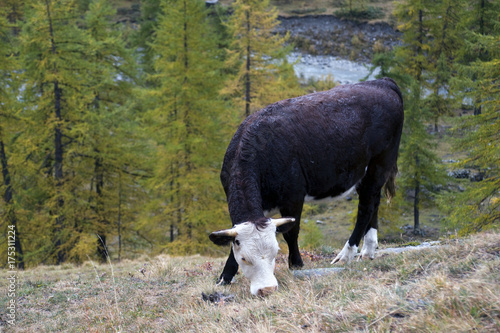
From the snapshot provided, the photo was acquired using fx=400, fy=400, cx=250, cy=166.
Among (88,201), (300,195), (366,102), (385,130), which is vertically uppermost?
(366,102)

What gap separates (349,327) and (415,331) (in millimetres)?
496

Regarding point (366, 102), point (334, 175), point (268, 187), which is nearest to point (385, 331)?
point (268, 187)

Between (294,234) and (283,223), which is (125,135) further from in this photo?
(283,223)

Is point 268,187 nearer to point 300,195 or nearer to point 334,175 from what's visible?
point 300,195

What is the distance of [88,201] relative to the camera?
19438 mm

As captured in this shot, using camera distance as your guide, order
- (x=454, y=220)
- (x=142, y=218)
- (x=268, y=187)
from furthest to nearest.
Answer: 1. (x=142, y=218)
2. (x=454, y=220)
3. (x=268, y=187)

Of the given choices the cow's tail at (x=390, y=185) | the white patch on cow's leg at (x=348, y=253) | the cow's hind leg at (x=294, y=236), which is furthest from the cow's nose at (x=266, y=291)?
the cow's tail at (x=390, y=185)

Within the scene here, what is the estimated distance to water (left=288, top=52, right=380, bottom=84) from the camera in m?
45.1

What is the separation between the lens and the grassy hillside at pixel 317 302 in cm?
311

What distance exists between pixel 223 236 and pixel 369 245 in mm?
3223

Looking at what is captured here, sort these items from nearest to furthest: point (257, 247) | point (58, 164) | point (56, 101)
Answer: point (257, 247) < point (56, 101) < point (58, 164)

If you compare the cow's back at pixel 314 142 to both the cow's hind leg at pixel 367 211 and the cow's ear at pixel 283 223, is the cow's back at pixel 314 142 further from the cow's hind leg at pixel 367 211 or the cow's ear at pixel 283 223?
the cow's ear at pixel 283 223

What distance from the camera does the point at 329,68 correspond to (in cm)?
4934

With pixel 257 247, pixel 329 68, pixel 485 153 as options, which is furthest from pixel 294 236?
pixel 329 68
